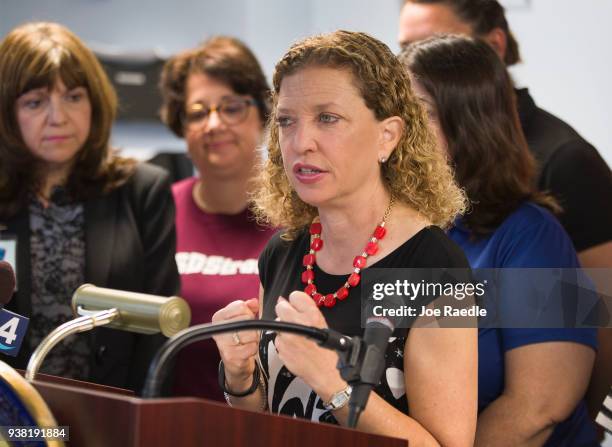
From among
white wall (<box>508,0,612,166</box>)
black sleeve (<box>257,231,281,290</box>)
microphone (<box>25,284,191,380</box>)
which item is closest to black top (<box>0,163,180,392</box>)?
black sleeve (<box>257,231,281,290</box>)

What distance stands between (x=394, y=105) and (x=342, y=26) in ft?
8.69

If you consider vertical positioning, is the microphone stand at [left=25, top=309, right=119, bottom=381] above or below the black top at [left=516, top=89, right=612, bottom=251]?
below

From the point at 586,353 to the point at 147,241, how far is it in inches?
49.8

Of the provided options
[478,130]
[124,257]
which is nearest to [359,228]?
[478,130]

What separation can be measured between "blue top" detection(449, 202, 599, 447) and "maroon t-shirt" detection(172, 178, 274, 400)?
84 cm

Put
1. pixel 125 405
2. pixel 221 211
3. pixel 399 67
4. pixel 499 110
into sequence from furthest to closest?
pixel 221 211 → pixel 499 110 → pixel 399 67 → pixel 125 405

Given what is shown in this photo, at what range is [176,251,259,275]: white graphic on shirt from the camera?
8.96ft

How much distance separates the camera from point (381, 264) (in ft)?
5.27

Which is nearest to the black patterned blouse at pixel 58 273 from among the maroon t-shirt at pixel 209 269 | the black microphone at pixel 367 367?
the maroon t-shirt at pixel 209 269

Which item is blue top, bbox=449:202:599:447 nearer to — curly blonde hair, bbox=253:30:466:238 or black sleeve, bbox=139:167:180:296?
curly blonde hair, bbox=253:30:466:238

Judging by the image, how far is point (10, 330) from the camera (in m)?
1.45

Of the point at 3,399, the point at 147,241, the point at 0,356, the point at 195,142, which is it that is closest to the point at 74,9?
the point at 195,142

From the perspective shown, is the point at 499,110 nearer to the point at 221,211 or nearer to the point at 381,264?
the point at 381,264

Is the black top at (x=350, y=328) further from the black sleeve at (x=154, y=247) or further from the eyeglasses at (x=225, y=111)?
the eyeglasses at (x=225, y=111)
